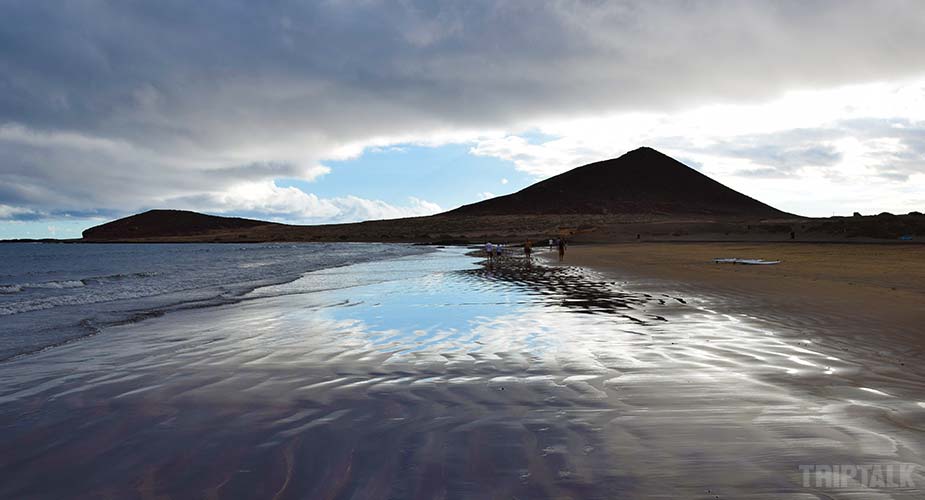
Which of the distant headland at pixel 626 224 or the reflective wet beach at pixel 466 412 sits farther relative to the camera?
the distant headland at pixel 626 224

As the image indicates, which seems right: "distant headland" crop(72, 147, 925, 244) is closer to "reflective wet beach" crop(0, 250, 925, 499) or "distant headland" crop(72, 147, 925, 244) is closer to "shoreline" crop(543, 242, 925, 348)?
"shoreline" crop(543, 242, 925, 348)

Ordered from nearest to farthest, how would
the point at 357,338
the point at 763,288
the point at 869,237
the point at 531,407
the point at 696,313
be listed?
the point at 531,407 → the point at 357,338 → the point at 696,313 → the point at 763,288 → the point at 869,237

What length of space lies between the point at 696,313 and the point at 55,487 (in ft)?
39.7

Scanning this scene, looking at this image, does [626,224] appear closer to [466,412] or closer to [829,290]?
[829,290]

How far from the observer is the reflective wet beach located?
4008 millimetres

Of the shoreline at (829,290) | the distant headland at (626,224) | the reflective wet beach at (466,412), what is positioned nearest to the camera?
the reflective wet beach at (466,412)

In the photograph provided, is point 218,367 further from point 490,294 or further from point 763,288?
point 763,288

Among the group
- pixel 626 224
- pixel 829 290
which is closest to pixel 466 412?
pixel 829 290

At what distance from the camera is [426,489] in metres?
3.82

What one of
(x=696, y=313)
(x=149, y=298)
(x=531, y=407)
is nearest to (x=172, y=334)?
(x=531, y=407)

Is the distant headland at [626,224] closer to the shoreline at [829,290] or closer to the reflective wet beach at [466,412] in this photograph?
the shoreline at [829,290]

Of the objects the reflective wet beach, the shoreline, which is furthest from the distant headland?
the reflective wet beach

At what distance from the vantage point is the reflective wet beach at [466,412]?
4.01m

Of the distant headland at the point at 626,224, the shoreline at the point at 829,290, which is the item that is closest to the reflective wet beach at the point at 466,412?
the shoreline at the point at 829,290
